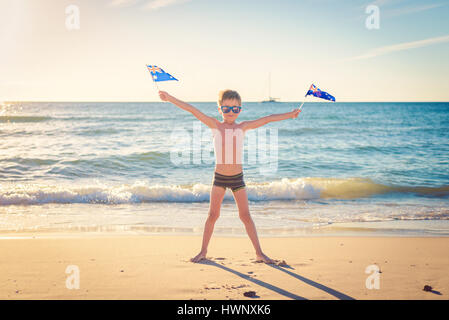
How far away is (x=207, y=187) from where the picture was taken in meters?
11.0

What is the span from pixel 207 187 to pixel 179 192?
974mm

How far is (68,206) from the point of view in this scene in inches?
352

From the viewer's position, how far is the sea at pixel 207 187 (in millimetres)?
7180

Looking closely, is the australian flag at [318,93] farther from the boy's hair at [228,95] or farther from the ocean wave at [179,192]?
the ocean wave at [179,192]

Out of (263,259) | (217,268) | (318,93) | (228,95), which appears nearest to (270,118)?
(228,95)

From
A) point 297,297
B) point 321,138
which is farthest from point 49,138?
point 297,297

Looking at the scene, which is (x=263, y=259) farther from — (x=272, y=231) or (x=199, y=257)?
(x=272, y=231)

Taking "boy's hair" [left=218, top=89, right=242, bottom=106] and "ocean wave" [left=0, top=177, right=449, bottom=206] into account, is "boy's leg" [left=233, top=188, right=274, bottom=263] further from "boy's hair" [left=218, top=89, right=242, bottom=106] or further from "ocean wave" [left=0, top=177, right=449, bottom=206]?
"ocean wave" [left=0, top=177, right=449, bottom=206]

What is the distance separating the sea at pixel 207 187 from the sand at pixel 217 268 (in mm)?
745

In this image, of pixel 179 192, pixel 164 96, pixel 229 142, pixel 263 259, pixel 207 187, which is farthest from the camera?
pixel 207 187

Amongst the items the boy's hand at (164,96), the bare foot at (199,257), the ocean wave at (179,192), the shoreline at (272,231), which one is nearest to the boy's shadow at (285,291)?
the bare foot at (199,257)

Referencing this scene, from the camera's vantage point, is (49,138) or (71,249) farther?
(49,138)
